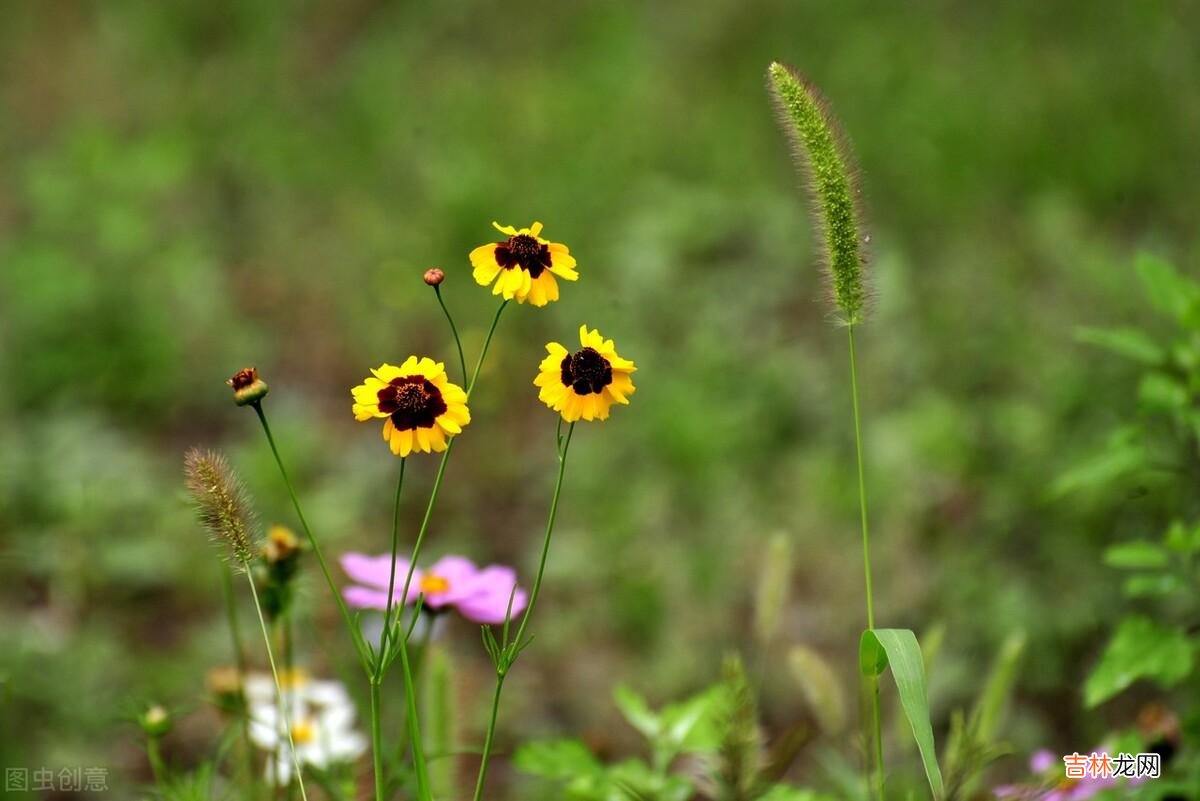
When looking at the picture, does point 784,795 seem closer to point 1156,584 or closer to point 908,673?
point 908,673

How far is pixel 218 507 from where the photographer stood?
987 millimetres

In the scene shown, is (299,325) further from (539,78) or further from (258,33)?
(258,33)

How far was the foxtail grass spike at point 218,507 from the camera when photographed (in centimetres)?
99

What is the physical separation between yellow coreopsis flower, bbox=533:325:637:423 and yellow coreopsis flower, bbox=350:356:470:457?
0.08 m

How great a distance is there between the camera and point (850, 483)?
2.54 meters

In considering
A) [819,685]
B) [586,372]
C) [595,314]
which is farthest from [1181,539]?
[595,314]

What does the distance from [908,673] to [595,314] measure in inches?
86.9

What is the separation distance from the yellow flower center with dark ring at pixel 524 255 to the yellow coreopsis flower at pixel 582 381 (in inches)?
3.1

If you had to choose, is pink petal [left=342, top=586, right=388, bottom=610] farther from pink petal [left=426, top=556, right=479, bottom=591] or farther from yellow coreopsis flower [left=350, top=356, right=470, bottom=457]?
yellow coreopsis flower [left=350, top=356, right=470, bottom=457]

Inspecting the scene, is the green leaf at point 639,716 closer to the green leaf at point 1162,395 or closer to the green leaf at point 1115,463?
the green leaf at point 1115,463

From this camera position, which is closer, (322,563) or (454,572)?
(322,563)

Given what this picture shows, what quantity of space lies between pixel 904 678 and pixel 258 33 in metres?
4.37

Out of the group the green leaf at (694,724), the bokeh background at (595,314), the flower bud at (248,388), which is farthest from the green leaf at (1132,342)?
the flower bud at (248,388)

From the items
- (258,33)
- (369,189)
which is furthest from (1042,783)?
(258,33)
